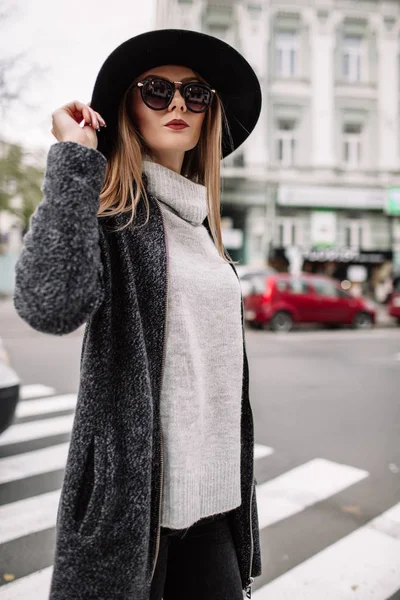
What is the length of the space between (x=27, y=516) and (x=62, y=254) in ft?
9.66

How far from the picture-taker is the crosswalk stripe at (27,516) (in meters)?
3.24

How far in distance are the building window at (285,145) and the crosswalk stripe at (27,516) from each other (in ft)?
65.7

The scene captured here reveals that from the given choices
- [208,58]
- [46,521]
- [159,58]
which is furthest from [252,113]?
[46,521]

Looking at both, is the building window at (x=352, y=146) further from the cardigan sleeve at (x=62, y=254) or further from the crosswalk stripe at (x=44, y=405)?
the cardigan sleeve at (x=62, y=254)

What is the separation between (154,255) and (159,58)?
0.56m

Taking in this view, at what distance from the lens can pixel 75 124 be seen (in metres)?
1.19

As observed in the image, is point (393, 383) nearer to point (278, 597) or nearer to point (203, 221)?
point (278, 597)

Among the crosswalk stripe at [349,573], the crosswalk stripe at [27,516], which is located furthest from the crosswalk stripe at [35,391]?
the crosswalk stripe at [349,573]

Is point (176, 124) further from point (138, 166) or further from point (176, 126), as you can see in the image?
point (138, 166)

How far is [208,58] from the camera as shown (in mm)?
1490

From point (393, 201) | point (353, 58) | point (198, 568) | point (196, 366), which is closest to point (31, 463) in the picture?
point (198, 568)

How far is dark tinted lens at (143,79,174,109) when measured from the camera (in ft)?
4.75

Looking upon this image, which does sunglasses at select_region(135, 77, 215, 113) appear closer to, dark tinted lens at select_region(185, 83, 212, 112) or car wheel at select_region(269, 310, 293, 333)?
dark tinted lens at select_region(185, 83, 212, 112)

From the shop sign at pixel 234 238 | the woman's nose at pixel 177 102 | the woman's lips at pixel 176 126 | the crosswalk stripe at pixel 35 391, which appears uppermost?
the shop sign at pixel 234 238
